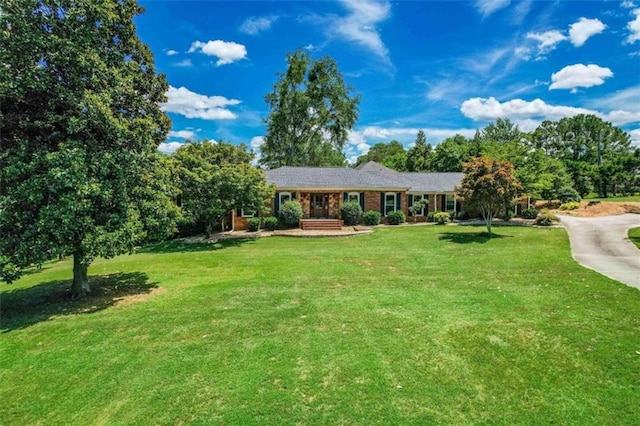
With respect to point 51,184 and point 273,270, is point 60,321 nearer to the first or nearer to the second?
point 51,184

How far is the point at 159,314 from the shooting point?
7.14m

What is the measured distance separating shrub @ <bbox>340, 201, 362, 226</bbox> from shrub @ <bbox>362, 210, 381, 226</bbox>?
46 cm

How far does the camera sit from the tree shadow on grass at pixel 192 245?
55.3 feet

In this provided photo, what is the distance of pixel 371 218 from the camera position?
24172mm

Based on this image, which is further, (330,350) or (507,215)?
(507,215)

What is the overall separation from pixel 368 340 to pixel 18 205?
7817mm

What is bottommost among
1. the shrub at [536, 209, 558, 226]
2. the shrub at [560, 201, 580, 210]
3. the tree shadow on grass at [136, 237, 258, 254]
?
the tree shadow on grass at [136, 237, 258, 254]

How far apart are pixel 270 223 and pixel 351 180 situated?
7541mm

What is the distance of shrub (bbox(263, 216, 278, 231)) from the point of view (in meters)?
22.7

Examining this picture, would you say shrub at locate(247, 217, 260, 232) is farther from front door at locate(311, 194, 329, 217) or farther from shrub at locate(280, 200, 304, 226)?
front door at locate(311, 194, 329, 217)

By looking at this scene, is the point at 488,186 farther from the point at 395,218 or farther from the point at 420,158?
the point at 420,158

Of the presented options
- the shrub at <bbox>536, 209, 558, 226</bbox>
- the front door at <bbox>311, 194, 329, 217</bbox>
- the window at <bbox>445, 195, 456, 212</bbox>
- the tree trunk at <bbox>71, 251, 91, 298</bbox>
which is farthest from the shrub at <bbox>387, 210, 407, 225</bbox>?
the tree trunk at <bbox>71, 251, 91, 298</bbox>

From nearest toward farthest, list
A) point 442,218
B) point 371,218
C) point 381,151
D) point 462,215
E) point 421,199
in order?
point 371,218, point 442,218, point 462,215, point 421,199, point 381,151

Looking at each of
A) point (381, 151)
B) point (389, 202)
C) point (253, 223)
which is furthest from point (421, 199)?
point (381, 151)
